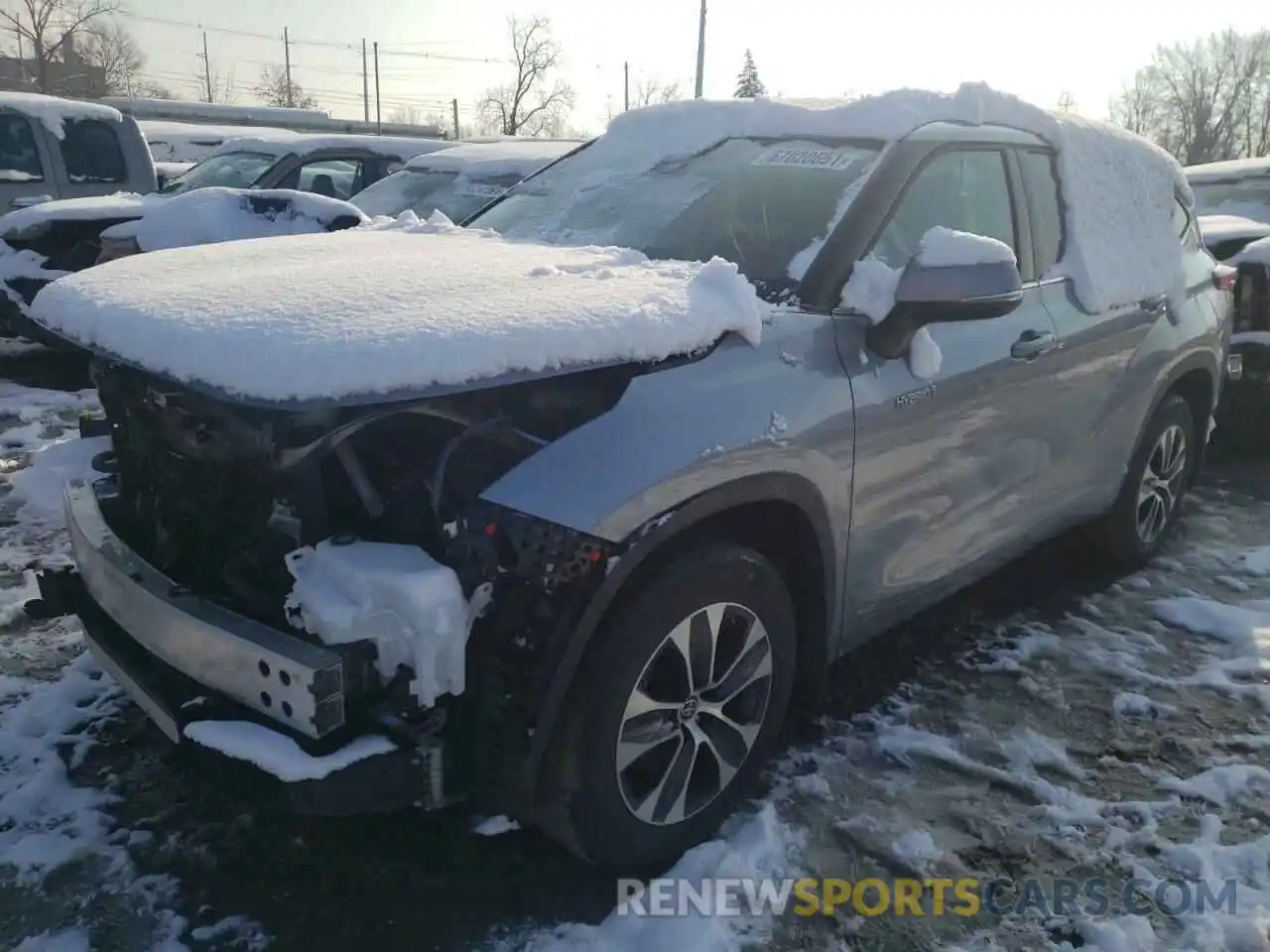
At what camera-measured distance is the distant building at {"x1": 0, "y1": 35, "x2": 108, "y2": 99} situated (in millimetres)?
51500

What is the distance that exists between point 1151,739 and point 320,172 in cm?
864

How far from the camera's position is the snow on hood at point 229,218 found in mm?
6766

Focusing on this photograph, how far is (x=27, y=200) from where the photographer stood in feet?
29.7

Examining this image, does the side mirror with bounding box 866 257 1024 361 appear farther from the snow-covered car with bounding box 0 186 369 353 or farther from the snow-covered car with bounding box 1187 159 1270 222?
the snow-covered car with bounding box 1187 159 1270 222

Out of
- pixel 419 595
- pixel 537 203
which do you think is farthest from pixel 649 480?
pixel 537 203

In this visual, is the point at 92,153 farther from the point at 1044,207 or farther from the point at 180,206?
the point at 1044,207

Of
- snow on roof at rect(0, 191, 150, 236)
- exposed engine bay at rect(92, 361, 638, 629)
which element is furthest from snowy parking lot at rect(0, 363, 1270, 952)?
snow on roof at rect(0, 191, 150, 236)

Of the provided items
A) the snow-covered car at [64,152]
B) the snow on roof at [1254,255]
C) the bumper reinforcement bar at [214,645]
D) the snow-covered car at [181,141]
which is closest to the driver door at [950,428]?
the bumper reinforcement bar at [214,645]

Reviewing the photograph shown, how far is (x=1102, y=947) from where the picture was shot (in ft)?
8.08

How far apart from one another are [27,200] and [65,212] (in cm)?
185

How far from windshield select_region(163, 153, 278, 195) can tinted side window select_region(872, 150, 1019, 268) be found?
7.61m

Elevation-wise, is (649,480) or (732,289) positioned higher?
(732,289)

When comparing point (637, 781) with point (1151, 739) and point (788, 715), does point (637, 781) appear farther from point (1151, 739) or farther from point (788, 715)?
point (1151, 739)

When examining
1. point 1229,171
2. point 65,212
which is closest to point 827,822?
point 65,212
